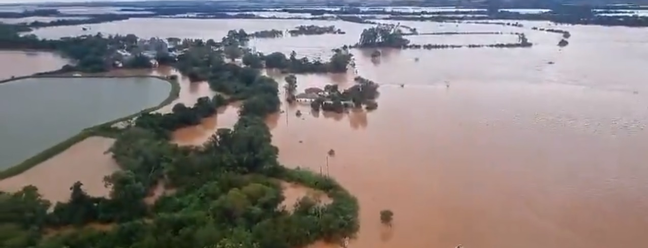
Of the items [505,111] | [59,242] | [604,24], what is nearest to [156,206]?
[59,242]

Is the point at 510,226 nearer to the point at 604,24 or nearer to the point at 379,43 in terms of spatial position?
the point at 379,43

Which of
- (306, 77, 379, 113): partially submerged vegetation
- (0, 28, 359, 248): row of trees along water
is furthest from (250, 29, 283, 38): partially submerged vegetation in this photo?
(0, 28, 359, 248): row of trees along water

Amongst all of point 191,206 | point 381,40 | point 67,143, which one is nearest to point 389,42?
point 381,40

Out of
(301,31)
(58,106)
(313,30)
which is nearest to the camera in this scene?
(58,106)

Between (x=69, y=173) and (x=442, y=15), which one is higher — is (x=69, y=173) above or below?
below

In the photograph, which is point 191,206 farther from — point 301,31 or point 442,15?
point 442,15

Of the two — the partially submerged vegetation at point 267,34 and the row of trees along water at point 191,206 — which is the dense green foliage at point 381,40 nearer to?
the partially submerged vegetation at point 267,34

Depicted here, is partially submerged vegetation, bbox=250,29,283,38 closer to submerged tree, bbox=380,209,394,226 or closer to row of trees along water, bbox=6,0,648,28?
row of trees along water, bbox=6,0,648,28
